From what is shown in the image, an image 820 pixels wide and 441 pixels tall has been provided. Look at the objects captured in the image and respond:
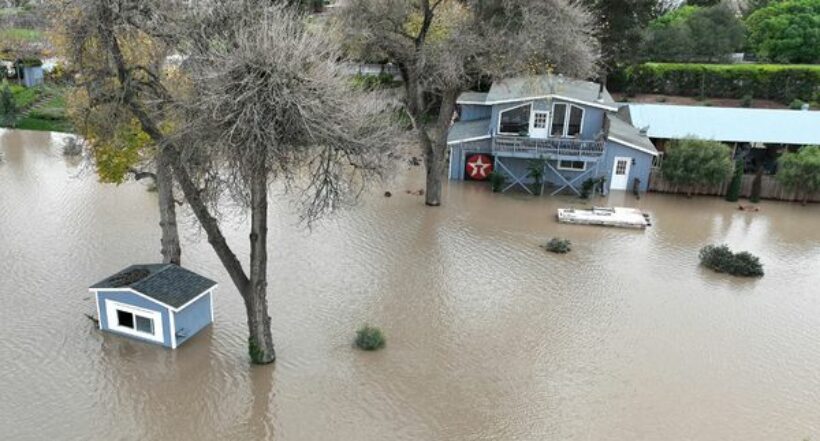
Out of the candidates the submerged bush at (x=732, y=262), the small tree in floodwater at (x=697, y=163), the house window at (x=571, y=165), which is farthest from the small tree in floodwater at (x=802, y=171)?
the submerged bush at (x=732, y=262)

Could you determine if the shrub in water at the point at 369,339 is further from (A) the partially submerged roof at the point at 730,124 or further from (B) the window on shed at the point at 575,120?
(A) the partially submerged roof at the point at 730,124

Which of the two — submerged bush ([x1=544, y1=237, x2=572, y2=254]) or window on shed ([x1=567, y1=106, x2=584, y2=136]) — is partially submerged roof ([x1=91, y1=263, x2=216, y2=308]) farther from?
window on shed ([x1=567, y1=106, x2=584, y2=136])

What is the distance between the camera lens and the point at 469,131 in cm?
3027

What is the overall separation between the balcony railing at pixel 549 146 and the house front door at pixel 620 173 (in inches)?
Result: 77.2

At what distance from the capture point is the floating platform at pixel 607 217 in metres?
24.0

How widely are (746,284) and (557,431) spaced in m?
10.3

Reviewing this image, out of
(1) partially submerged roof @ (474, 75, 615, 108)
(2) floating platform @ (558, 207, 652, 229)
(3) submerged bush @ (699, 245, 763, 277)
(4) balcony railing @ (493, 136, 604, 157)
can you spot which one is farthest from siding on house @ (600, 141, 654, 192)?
(3) submerged bush @ (699, 245, 763, 277)

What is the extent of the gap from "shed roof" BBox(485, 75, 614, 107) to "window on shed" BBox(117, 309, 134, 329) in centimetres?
1721

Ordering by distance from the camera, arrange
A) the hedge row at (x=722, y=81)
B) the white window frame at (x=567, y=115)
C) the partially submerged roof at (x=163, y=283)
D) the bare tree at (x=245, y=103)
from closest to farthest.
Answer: the bare tree at (x=245, y=103) → the partially submerged roof at (x=163, y=283) → the white window frame at (x=567, y=115) → the hedge row at (x=722, y=81)

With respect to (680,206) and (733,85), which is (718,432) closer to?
(680,206)

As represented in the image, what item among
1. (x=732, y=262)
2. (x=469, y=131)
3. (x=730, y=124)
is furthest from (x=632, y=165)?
(x=732, y=262)

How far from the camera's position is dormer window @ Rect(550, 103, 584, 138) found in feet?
92.5

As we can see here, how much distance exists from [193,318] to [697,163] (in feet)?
70.6

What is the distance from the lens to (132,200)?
24859 millimetres
